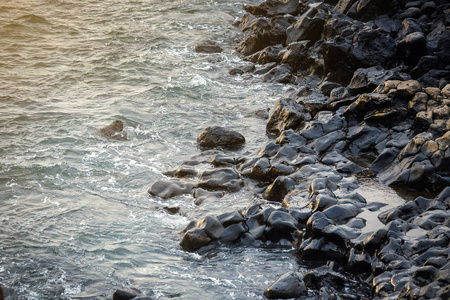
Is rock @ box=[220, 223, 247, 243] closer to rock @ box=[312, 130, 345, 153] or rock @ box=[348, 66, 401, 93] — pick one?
rock @ box=[312, 130, 345, 153]

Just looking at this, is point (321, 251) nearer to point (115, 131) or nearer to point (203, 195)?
point (203, 195)

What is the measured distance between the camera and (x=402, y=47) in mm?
15305

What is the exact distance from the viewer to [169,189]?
12.0 metres

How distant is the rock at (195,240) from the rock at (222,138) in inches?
207

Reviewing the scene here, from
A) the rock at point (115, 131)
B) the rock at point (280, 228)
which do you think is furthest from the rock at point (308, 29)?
the rock at point (280, 228)

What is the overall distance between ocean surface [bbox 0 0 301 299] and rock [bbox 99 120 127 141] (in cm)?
30

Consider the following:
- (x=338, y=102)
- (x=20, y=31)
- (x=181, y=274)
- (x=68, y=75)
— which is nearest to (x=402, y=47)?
(x=338, y=102)

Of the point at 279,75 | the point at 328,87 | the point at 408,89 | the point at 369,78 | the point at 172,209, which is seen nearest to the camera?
Answer: the point at 172,209

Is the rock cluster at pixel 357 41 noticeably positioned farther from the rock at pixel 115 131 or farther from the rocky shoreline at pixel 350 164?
the rock at pixel 115 131

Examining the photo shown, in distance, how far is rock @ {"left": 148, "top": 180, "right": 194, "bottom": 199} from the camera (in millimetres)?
11914

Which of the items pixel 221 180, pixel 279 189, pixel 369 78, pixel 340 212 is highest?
pixel 369 78

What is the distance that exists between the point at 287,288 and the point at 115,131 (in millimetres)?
9782

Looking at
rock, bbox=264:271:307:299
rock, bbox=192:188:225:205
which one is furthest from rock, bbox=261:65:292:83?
rock, bbox=264:271:307:299

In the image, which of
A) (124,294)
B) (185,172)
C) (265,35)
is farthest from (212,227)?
(265,35)
